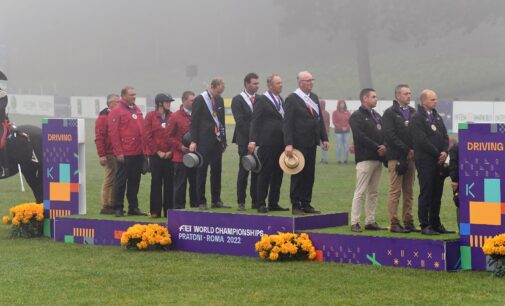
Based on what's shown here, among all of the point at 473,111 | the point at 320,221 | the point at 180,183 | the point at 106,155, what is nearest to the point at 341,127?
the point at 473,111

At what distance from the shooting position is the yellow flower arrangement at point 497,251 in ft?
41.1

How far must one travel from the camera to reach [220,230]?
50.6 ft

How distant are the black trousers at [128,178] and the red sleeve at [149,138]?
0.37 metres

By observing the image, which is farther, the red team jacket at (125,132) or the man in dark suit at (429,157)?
the red team jacket at (125,132)

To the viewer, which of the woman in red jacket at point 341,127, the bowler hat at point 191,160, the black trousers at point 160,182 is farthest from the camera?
the woman in red jacket at point 341,127

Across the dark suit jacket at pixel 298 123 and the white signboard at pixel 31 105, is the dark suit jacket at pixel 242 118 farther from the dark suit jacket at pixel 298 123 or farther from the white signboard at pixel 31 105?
the white signboard at pixel 31 105

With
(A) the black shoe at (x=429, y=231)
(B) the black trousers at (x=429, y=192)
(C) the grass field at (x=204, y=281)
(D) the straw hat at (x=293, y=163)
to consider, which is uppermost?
(D) the straw hat at (x=293, y=163)

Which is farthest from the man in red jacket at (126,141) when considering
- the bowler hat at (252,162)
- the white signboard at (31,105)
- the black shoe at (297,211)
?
the white signboard at (31,105)

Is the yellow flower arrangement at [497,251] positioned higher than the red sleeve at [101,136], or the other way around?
the red sleeve at [101,136]

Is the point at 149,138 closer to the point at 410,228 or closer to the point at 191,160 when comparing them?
the point at 191,160

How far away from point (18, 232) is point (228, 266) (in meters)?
4.87

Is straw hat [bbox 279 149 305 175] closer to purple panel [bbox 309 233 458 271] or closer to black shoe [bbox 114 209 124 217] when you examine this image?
purple panel [bbox 309 233 458 271]

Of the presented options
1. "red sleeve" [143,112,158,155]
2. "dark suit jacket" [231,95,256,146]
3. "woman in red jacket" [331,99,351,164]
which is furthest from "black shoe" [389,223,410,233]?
"woman in red jacket" [331,99,351,164]

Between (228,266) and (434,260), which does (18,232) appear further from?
(434,260)
